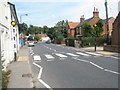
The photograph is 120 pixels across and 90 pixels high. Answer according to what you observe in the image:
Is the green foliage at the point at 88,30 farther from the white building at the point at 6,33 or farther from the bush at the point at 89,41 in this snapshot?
the white building at the point at 6,33

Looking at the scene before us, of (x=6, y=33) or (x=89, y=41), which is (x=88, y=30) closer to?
(x=89, y=41)

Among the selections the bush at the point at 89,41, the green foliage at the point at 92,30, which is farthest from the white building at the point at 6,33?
the green foliage at the point at 92,30

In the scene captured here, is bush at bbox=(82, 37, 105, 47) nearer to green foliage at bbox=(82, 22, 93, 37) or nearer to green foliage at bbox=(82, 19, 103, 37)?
green foliage at bbox=(82, 19, 103, 37)

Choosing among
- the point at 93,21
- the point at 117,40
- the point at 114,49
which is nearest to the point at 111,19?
the point at 93,21

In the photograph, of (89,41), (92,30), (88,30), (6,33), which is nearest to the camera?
(6,33)

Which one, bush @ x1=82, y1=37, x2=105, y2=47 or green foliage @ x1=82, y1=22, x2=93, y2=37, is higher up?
green foliage @ x1=82, y1=22, x2=93, y2=37

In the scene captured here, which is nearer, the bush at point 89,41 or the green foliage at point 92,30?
the bush at point 89,41

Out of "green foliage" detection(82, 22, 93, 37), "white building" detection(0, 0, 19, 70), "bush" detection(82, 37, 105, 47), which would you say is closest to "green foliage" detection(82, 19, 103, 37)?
"green foliage" detection(82, 22, 93, 37)

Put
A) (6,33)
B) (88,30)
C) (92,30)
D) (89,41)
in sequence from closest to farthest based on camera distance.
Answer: (6,33)
(89,41)
(92,30)
(88,30)

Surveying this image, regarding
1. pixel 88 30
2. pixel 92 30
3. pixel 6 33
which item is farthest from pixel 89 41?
pixel 6 33

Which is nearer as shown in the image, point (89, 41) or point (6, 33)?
point (6, 33)

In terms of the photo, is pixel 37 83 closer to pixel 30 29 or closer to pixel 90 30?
pixel 90 30

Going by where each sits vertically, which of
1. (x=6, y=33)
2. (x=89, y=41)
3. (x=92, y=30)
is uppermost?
(x=92, y=30)

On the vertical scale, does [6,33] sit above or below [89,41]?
above
